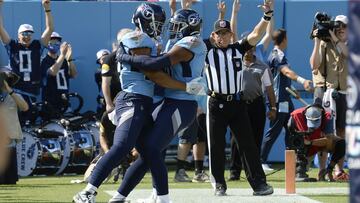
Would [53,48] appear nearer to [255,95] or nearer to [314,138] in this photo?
[255,95]

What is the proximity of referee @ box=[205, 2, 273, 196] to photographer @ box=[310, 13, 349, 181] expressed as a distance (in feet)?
8.55

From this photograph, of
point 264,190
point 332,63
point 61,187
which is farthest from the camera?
point 332,63

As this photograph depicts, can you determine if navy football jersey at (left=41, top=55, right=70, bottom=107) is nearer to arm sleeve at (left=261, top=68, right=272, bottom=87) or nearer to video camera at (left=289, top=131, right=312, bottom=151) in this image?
arm sleeve at (left=261, top=68, right=272, bottom=87)

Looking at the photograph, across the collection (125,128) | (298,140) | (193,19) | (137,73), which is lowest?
(298,140)

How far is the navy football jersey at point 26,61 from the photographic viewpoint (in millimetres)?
16281

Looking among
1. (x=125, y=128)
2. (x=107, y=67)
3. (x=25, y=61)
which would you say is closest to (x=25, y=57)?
(x=25, y=61)

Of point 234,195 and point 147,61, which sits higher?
point 147,61

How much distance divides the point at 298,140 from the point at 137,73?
15.3 ft

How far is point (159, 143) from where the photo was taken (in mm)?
9758

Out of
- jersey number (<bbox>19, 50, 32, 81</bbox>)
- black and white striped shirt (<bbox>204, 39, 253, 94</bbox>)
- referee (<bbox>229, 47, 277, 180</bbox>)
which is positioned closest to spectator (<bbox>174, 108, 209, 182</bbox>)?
referee (<bbox>229, 47, 277, 180</bbox>)

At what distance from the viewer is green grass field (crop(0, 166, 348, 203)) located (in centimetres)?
1160

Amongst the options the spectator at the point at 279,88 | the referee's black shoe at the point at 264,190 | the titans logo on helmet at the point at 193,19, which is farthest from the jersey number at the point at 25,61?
the titans logo on helmet at the point at 193,19

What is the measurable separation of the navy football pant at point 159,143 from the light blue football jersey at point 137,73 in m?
0.24

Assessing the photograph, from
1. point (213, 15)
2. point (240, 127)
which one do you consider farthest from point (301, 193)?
A: point (213, 15)
